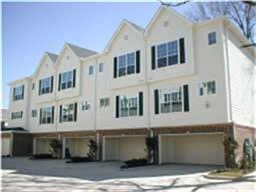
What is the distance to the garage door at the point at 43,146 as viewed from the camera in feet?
102

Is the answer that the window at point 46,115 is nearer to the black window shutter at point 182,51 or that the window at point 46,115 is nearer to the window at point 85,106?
the window at point 85,106

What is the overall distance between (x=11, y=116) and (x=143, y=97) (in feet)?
65.8

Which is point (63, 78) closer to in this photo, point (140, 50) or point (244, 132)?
point (140, 50)

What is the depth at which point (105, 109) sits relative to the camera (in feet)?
77.8

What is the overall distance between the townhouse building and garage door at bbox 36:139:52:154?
335 cm

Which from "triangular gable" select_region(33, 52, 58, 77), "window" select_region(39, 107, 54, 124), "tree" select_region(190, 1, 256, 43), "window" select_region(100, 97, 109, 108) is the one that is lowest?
"window" select_region(39, 107, 54, 124)

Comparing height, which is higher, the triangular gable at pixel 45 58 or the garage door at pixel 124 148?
the triangular gable at pixel 45 58

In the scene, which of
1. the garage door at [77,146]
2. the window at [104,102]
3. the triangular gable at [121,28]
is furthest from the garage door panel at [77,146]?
the triangular gable at [121,28]

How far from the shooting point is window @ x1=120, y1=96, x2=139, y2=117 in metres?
21.5

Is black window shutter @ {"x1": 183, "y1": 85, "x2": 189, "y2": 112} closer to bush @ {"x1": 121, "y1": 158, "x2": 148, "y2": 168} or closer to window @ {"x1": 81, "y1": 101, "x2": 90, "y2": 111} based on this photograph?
bush @ {"x1": 121, "y1": 158, "x2": 148, "y2": 168}

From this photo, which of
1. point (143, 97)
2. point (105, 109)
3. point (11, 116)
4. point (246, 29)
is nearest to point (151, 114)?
point (143, 97)

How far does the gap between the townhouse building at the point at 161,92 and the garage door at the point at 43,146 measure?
335 cm

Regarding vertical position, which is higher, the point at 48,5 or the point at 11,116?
the point at 48,5

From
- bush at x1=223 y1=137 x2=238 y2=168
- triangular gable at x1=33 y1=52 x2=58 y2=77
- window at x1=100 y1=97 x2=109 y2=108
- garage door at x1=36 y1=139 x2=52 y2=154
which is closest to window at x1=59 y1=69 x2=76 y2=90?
triangular gable at x1=33 y1=52 x2=58 y2=77
